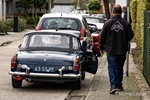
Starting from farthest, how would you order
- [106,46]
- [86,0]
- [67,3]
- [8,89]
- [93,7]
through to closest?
[67,3] → [86,0] → [93,7] → [8,89] → [106,46]

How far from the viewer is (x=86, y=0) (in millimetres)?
79500

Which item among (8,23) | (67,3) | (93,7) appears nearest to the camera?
(8,23)

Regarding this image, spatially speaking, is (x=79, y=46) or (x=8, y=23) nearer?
(x=79, y=46)

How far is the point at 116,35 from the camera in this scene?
31.4ft

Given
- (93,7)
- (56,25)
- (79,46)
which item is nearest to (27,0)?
(93,7)

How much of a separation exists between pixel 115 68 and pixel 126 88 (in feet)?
3.52

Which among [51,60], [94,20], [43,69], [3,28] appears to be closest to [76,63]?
[51,60]

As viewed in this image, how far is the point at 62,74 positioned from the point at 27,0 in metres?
42.6

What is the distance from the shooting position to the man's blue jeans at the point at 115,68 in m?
9.67

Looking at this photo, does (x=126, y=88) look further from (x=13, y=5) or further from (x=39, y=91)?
(x=13, y=5)

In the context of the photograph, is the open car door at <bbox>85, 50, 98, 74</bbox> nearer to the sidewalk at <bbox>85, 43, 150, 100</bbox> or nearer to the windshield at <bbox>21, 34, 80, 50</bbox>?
the sidewalk at <bbox>85, 43, 150, 100</bbox>

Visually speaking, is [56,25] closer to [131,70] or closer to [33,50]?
[131,70]

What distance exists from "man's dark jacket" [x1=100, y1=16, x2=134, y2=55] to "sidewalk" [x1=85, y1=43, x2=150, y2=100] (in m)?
0.97

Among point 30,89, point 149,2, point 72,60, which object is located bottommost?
point 30,89
